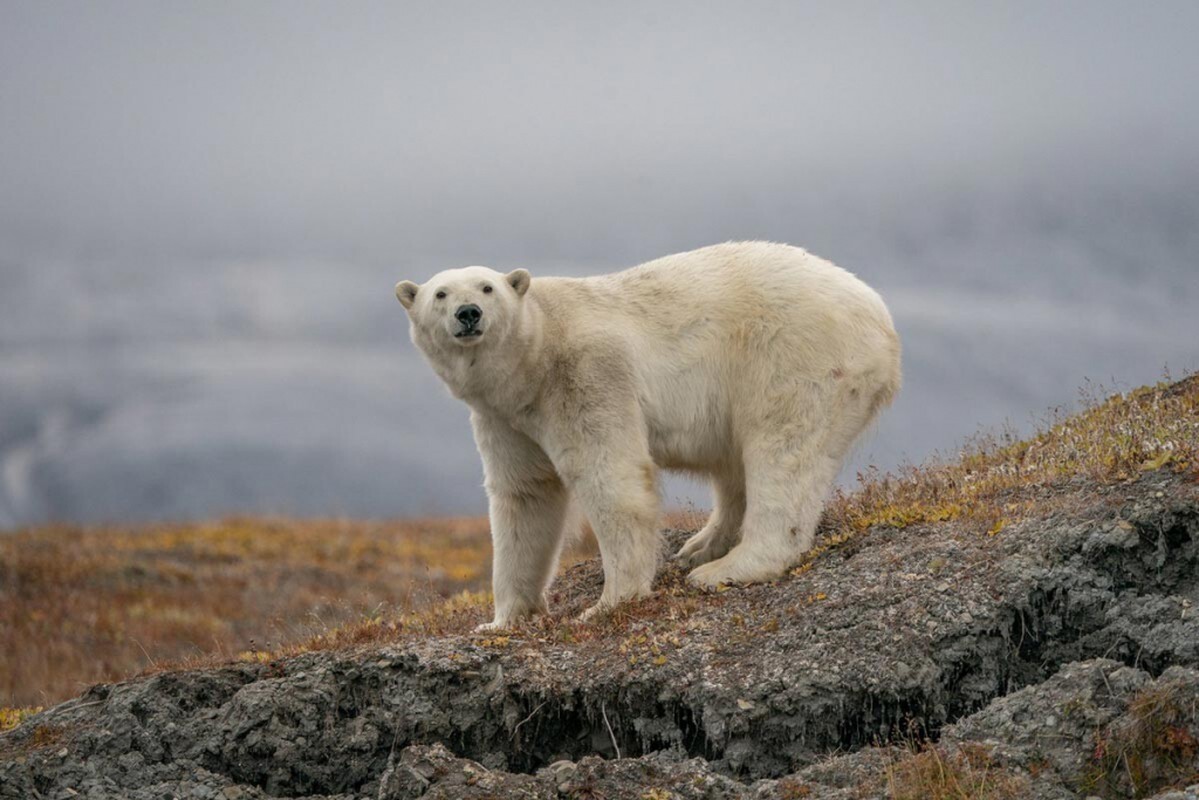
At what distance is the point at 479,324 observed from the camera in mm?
9383

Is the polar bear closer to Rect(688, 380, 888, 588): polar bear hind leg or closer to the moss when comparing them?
Rect(688, 380, 888, 588): polar bear hind leg

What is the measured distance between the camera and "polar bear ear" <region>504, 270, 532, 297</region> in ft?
32.7

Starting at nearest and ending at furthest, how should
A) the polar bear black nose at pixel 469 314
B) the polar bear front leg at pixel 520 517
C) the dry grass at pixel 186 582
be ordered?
1. the polar bear black nose at pixel 469 314
2. the polar bear front leg at pixel 520 517
3. the dry grass at pixel 186 582

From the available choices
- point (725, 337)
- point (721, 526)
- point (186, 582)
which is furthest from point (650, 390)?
point (186, 582)

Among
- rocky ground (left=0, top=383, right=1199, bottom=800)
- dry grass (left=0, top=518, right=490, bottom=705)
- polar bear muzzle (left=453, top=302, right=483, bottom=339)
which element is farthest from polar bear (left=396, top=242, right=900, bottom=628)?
dry grass (left=0, top=518, right=490, bottom=705)

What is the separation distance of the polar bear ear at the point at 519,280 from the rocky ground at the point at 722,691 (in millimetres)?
2804

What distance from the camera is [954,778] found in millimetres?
6363

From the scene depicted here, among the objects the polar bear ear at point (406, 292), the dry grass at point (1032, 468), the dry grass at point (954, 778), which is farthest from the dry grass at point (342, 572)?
the polar bear ear at point (406, 292)

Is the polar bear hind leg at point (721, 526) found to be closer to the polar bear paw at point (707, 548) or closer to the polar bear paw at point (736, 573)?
the polar bear paw at point (707, 548)

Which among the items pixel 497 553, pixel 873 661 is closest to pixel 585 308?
pixel 497 553

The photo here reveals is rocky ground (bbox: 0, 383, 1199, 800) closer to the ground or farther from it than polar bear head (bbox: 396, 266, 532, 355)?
closer to the ground

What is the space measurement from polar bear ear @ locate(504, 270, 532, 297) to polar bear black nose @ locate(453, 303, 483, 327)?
70 centimetres

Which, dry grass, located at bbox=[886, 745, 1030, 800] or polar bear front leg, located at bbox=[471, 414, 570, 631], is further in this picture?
polar bear front leg, located at bbox=[471, 414, 570, 631]

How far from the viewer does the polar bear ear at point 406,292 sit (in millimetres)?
10047
